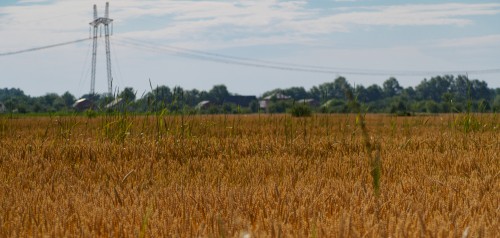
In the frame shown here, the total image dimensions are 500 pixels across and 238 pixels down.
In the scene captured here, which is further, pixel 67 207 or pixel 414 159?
pixel 414 159

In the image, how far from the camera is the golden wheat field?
114 inches

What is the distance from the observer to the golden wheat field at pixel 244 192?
2.90 metres

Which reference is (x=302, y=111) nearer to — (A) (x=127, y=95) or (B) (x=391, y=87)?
(A) (x=127, y=95)

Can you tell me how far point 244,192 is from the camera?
4.05 m

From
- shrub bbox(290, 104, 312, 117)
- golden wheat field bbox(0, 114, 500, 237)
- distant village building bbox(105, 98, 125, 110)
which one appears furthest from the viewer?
distant village building bbox(105, 98, 125, 110)

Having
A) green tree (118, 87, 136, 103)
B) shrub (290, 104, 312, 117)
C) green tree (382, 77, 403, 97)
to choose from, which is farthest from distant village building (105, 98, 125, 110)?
green tree (382, 77, 403, 97)

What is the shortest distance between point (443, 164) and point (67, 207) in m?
3.74

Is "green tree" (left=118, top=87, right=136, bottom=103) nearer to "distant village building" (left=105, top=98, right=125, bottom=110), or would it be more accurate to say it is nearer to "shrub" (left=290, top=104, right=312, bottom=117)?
"distant village building" (left=105, top=98, right=125, bottom=110)

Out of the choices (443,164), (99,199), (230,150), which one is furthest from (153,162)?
(443,164)

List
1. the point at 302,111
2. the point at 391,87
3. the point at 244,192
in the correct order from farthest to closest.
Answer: the point at 391,87, the point at 302,111, the point at 244,192

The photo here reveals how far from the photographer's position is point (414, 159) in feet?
21.0

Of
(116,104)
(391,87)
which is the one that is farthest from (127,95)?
(391,87)

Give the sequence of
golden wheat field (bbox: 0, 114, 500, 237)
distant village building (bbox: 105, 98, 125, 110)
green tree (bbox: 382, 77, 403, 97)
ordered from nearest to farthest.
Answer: golden wheat field (bbox: 0, 114, 500, 237)
distant village building (bbox: 105, 98, 125, 110)
green tree (bbox: 382, 77, 403, 97)

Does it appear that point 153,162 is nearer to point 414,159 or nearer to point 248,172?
point 248,172
